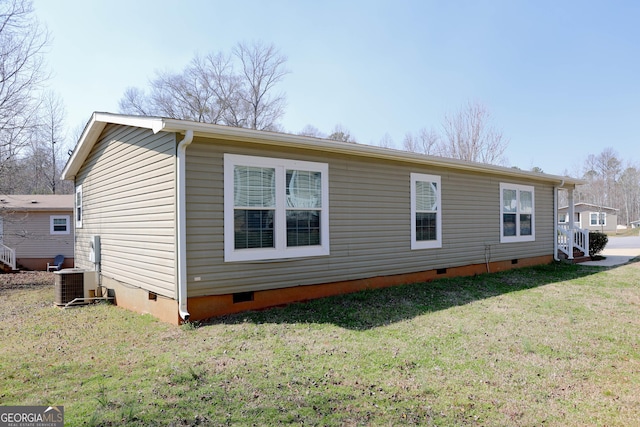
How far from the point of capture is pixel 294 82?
27.5 m

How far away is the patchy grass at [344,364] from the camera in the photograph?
9.63ft

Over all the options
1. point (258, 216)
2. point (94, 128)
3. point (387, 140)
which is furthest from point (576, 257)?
point (387, 140)

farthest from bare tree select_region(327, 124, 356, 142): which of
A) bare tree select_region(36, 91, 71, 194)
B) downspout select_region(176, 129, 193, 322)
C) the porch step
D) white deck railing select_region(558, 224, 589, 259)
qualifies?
downspout select_region(176, 129, 193, 322)

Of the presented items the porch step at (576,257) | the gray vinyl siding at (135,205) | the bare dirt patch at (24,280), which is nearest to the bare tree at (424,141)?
the porch step at (576,257)

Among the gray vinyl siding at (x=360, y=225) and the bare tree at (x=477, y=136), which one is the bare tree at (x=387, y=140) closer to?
the bare tree at (x=477, y=136)

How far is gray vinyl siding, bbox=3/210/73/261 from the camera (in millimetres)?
14945

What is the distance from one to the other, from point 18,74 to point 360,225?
13.8 m

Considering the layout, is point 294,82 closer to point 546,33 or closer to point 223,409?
point 546,33

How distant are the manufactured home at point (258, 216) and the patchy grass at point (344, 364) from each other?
1.69 ft

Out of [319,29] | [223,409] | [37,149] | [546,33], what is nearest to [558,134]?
[546,33]

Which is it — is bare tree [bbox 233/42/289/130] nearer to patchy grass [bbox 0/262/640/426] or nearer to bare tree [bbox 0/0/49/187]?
bare tree [bbox 0/0/49/187]

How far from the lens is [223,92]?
27016 mm

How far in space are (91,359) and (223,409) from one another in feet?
7.17

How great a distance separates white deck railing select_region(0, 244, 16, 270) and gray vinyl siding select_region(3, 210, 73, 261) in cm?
26
